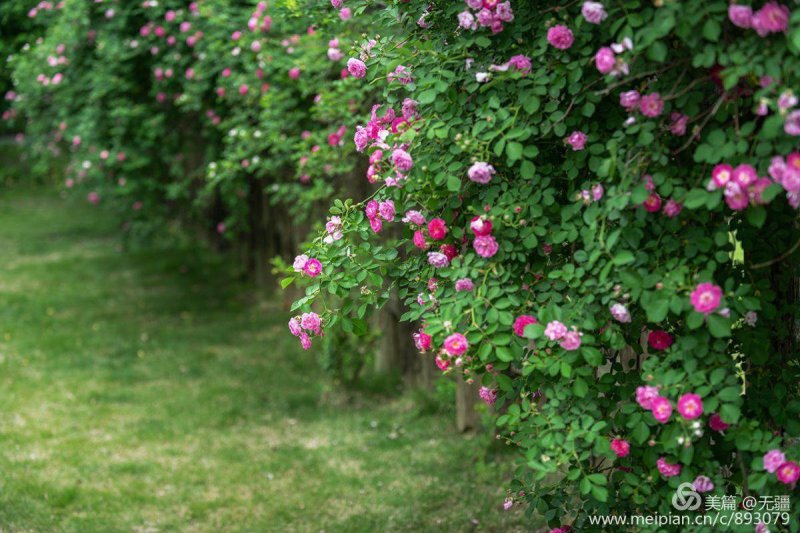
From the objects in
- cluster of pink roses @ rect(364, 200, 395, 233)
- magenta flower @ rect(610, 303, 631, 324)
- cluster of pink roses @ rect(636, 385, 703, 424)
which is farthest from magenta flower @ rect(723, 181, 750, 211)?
cluster of pink roses @ rect(364, 200, 395, 233)

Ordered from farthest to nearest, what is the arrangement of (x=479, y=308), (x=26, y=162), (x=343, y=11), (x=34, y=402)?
(x=26, y=162), (x=34, y=402), (x=343, y=11), (x=479, y=308)

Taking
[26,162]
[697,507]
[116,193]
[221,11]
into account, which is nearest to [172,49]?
[221,11]

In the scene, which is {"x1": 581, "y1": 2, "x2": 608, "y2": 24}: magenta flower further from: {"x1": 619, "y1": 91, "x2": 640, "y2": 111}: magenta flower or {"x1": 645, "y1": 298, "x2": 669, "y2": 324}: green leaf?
Result: {"x1": 645, "y1": 298, "x2": 669, "y2": 324}: green leaf

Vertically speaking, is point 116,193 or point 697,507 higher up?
point 697,507

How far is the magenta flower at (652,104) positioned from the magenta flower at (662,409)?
27.0 inches

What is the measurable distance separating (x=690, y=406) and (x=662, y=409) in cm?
7

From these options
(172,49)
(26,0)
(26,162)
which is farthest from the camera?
(26,162)

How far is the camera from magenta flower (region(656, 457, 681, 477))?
2.29 meters

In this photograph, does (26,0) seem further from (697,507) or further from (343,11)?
(697,507)

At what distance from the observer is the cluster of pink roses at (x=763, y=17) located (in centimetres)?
184

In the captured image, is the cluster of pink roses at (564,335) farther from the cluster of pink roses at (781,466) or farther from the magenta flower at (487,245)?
the cluster of pink roses at (781,466)

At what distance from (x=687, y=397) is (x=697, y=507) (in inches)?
16.0

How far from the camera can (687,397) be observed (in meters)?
2.12

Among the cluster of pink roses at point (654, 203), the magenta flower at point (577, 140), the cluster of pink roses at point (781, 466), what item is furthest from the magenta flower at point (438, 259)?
the cluster of pink roses at point (781, 466)
